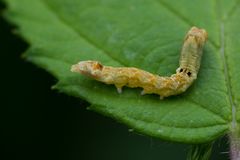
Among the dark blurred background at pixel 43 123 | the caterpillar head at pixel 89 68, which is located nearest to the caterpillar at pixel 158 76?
the caterpillar head at pixel 89 68

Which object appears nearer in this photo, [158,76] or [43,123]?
[158,76]

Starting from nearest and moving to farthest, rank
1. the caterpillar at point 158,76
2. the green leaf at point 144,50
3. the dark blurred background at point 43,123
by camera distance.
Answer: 1. the green leaf at point 144,50
2. the caterpillar at point 158,76
3. the dark blurred background at point 43,123

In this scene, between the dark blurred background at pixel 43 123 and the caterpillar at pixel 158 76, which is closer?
the caterpillar at pixel 158 76

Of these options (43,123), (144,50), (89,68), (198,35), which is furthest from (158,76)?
(43,123)

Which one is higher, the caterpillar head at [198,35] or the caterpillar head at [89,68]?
the caterpillar head at [198,35]

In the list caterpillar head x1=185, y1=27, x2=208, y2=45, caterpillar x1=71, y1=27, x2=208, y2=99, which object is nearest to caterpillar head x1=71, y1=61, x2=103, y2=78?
caterpillar x1=71, y1=27, x2=208, y2=99

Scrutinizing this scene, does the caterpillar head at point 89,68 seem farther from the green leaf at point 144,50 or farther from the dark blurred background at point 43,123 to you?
the dark blurred background at point 43,123

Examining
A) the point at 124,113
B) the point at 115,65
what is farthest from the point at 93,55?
the point at 124,113

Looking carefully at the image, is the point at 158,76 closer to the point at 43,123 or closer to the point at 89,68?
the point at 89,68

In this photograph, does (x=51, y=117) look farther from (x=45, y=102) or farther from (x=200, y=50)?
(x=200, y=50)
